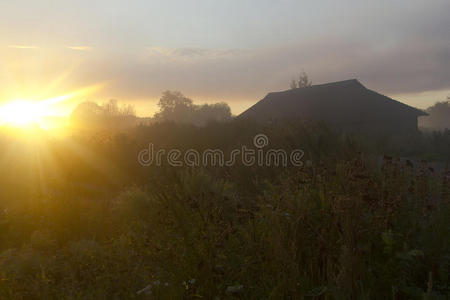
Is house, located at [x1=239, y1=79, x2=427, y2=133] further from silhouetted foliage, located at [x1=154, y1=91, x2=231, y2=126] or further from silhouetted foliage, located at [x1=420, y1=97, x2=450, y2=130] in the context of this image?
silhouetted foliage, located at [x1=420, y1=97, x2=450, y2=130]

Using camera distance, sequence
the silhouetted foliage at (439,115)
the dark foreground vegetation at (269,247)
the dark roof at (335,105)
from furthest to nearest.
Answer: the silhouetted foliage at (439,115) → the dark roof at (335,105) → the dark foreground vegetation at (269,247)

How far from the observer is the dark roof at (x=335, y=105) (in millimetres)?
24156

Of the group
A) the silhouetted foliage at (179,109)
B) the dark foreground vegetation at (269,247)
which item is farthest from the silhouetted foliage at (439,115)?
the dark foreground vegetation at (269,247)

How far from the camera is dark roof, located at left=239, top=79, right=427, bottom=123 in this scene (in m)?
24.2

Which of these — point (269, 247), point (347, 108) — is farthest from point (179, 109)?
point (269, 247)

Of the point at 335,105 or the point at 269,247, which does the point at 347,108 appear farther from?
the point at 269,247

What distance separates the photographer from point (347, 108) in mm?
24906

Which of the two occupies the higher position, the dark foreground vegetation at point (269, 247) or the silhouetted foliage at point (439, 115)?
the silhouetted foliage at point (439, 115)

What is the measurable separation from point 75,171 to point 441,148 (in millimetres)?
15803

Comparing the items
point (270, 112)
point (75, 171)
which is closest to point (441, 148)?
point (270, 112)

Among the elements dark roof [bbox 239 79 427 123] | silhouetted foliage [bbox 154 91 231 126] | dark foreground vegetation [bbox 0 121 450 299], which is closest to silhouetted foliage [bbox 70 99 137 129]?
silhouetted foliage [bbox 154 91 231 126]

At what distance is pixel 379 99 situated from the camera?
24891 mm

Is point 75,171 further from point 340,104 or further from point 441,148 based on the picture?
point 340,104

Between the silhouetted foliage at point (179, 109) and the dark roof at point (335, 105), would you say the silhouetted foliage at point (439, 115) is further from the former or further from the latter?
the dark roof at point (335, 105)
